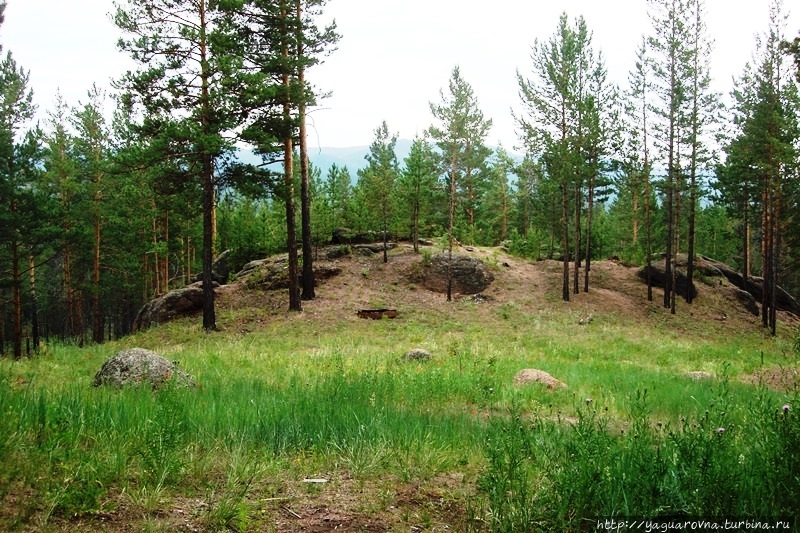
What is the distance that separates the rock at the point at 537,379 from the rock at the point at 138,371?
6347 mm

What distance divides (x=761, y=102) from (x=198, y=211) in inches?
1191

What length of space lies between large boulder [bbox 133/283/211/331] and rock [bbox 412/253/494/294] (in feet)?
40.4

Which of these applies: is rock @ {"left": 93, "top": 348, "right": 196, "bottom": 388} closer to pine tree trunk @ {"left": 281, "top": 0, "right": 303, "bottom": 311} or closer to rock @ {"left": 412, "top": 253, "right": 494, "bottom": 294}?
pine tree trunk @ {"left": 281, "top": 0, "right": 303, "bottom": 311}

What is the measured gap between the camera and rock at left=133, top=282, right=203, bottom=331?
22.5 meters

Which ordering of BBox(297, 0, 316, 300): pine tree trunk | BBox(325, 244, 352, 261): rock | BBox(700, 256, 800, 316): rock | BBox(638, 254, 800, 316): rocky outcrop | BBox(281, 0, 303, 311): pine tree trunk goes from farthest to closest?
BBox(700, 256, 800, 316): rock
BBox(638, 254, 800, 316): rocky outcrop
BBox(325, 244, 352, 261): rock
BBox(297, 0, 316, 300): pine tree trunk
BBox(281, 0, 303, 311): pine tree trunk

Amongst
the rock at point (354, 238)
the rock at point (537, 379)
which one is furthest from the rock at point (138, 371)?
the rock at point (354, 238)

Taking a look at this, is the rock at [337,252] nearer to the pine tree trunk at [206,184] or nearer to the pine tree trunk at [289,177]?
the pine tree trunk at [289,177]

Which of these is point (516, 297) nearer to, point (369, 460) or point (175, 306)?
point (175, 306)

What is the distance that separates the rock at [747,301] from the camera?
30253 millimetres

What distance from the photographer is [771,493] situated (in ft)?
9.53

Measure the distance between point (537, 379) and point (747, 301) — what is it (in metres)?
29.5

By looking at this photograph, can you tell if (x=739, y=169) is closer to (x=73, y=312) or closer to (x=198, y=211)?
(x=198, y=211)

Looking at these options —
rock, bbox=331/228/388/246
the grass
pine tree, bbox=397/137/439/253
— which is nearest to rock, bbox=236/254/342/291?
rock, bbox=331/228/388/246

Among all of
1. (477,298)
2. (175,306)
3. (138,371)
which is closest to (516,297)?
(477,298)
